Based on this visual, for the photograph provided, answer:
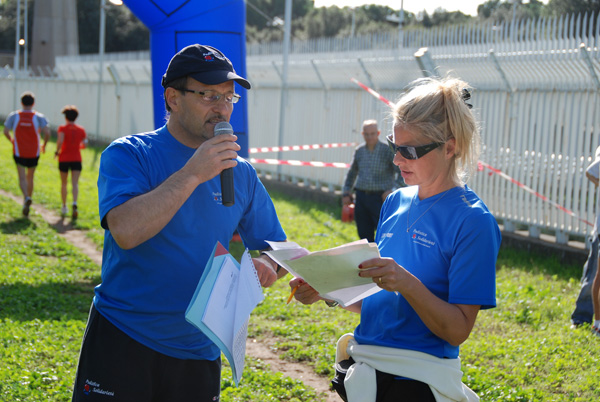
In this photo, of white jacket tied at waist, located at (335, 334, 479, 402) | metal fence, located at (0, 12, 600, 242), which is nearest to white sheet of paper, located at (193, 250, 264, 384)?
white jacket tied at waist, located at (335, 334, 479, 402)

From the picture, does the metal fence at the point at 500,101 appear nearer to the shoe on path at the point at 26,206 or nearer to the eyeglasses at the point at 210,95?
the eyeglasses at the point at 210,95

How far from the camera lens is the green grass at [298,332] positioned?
204 inches

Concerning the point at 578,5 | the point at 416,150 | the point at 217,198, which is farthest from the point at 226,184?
the point at 578,5

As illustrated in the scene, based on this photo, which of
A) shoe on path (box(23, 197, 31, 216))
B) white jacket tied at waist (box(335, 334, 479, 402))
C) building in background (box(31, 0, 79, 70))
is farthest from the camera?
building in background (box(31, 0, 79, 70))

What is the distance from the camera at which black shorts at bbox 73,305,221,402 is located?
2646mm

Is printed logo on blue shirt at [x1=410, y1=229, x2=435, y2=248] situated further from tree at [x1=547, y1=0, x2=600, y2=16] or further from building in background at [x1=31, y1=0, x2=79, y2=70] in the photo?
building in background at [x1=31, y1=0, x2=79, y2=70]

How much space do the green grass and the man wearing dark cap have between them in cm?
242

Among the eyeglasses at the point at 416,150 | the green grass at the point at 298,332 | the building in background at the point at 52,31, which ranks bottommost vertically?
the green grass at the point at 298,332

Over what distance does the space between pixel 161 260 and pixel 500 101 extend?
9.79 meters

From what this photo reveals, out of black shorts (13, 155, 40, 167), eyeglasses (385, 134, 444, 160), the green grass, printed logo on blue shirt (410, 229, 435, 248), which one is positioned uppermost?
eyeglasses (385, 134, 444, 160)

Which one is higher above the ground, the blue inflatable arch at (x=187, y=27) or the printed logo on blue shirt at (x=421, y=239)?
the blue inflatable arch at (x=187, y=27)

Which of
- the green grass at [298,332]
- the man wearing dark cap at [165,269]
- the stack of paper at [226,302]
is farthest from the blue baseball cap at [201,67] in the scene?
the green grass at [298,332]

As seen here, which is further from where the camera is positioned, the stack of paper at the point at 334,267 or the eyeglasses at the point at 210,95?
the eyeglasses at the point at 210,95

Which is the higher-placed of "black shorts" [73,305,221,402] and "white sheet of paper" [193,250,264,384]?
"white sheet of paper" [193,250,264,384]
